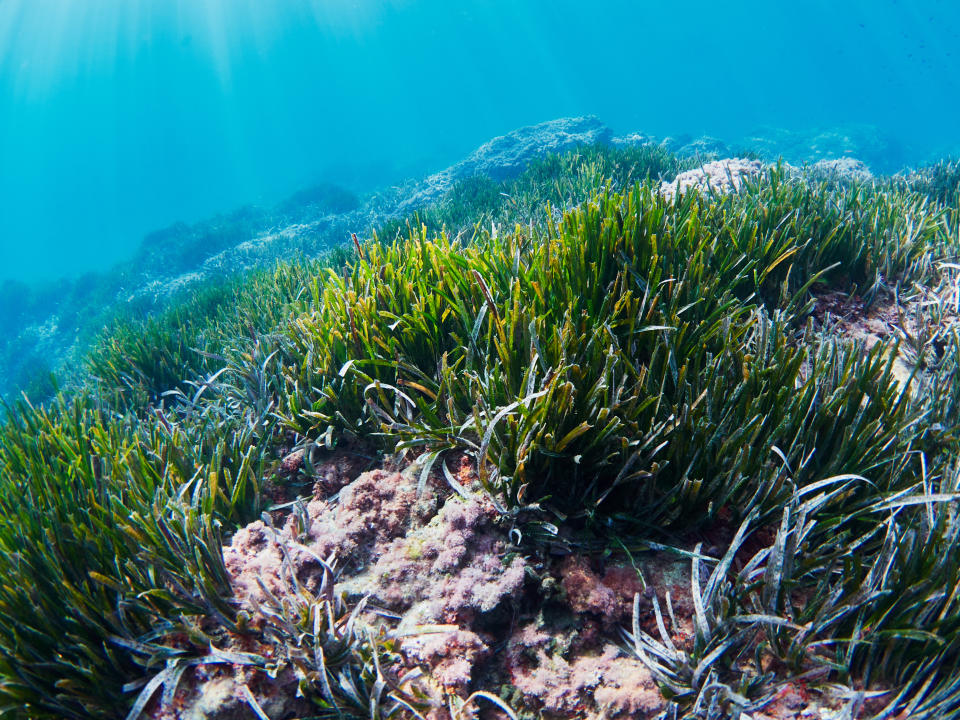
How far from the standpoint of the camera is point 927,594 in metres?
1.49

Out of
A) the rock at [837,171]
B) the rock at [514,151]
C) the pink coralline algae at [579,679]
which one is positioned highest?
the rock at [514,151]

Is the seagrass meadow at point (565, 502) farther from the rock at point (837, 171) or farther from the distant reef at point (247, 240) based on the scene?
the distant reef at point (247, 240)

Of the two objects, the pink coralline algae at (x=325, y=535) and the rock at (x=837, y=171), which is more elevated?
the pink coralline algae at (x=325, y=535)

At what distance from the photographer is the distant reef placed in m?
17.6

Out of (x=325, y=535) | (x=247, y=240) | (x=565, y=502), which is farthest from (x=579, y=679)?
(x=247, y=240)

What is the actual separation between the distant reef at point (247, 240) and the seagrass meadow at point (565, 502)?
1154cm

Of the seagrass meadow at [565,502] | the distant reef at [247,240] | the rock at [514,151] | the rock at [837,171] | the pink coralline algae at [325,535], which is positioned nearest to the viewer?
the seagrass meadow at [565,502]

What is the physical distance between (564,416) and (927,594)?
128 centimetres

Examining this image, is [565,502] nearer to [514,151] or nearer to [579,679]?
[579,679]

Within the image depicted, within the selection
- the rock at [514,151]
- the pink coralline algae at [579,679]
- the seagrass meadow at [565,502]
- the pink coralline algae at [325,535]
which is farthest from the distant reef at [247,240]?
the pink coralline algae at [579,679]

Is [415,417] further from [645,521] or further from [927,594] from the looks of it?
[927,594]

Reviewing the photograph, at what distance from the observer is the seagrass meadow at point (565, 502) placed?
155cm

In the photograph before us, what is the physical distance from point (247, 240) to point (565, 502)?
2727cm

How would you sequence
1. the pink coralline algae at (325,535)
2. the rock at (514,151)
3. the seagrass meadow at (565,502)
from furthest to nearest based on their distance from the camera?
the rock at (514,151) → the pink coralline algae at (325,535) → the seagrass meadow at (565,502)
